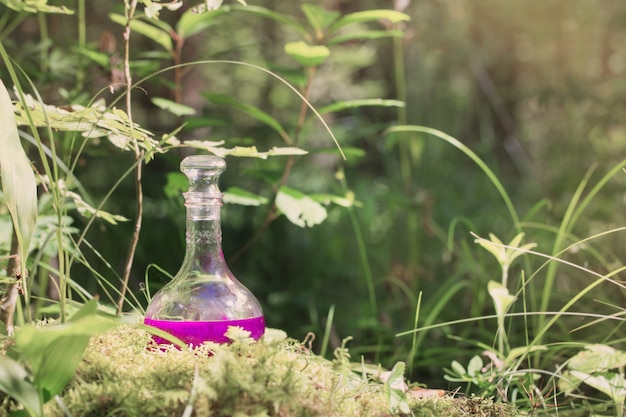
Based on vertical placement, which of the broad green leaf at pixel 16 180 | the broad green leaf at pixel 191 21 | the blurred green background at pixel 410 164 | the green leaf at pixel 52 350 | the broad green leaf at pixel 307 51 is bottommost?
the blurred green background at pixel 410 164

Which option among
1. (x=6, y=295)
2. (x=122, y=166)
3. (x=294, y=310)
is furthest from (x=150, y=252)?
(x=6, y=295)

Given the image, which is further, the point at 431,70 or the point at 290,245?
the point at 431,70

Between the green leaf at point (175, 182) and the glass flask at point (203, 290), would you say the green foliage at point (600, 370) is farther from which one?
the green leaf at point (175, 182)

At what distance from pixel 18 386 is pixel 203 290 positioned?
367 millimetres

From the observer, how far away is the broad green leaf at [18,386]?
744 mm

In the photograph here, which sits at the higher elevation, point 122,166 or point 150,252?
point 122,166

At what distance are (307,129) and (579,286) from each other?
110 cm

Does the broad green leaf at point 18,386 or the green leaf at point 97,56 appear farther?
the green leaf at point 97,56

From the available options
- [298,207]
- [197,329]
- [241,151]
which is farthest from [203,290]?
[298,207]

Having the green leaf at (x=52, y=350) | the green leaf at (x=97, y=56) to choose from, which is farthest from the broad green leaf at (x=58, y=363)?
the green leaf at (x=97, y=56)

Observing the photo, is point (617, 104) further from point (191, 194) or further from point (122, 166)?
point (191, 194)

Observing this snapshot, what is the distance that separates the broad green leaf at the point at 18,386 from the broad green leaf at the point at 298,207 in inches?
33.8

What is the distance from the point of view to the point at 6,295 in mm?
1069

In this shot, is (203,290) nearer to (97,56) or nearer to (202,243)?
(202,243)
